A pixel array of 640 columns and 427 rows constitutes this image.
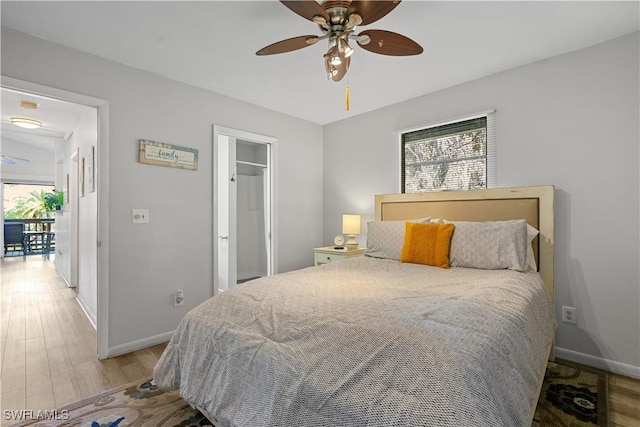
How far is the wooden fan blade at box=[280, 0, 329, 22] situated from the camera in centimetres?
141

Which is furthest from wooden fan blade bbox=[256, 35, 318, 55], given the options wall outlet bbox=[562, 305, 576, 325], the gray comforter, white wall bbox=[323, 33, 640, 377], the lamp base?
wall outlet bbox=[562, 305, 576, 325]

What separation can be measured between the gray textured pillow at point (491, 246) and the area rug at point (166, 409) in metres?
0.81

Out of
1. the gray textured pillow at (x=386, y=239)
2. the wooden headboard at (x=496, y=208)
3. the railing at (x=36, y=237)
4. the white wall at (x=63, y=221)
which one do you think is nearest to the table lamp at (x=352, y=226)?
the wooden headboard at (x=496, y=208)

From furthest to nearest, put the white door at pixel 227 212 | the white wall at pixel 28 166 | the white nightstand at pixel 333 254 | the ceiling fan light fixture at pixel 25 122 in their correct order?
the white wall at pixel 28 166, the white door at pixel 227 212, the ceiling fan light fixture at pixel 25 122, the white nightstand at pixel 333 254

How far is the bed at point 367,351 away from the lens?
33.7 inches

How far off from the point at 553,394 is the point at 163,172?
3432 mm

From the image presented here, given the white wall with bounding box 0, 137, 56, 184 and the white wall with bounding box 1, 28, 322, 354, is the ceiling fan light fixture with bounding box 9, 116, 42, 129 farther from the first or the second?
the white wall with bounding box 0, 137, 56, 184

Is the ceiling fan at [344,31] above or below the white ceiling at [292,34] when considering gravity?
below

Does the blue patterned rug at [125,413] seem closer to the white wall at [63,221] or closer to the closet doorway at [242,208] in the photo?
the closet doorway at [242,208]

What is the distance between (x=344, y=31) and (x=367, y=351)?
5.32 feet

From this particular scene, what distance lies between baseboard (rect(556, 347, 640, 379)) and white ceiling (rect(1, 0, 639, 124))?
2.37m

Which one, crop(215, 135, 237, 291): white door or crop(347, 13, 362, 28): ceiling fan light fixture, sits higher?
crop(347, 13, 362, 28): ceiling fan light fixture

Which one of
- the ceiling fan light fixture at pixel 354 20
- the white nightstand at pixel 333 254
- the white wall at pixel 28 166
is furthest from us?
the white wall at pixel 28 166

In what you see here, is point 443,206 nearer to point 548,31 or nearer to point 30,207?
point 548,31
